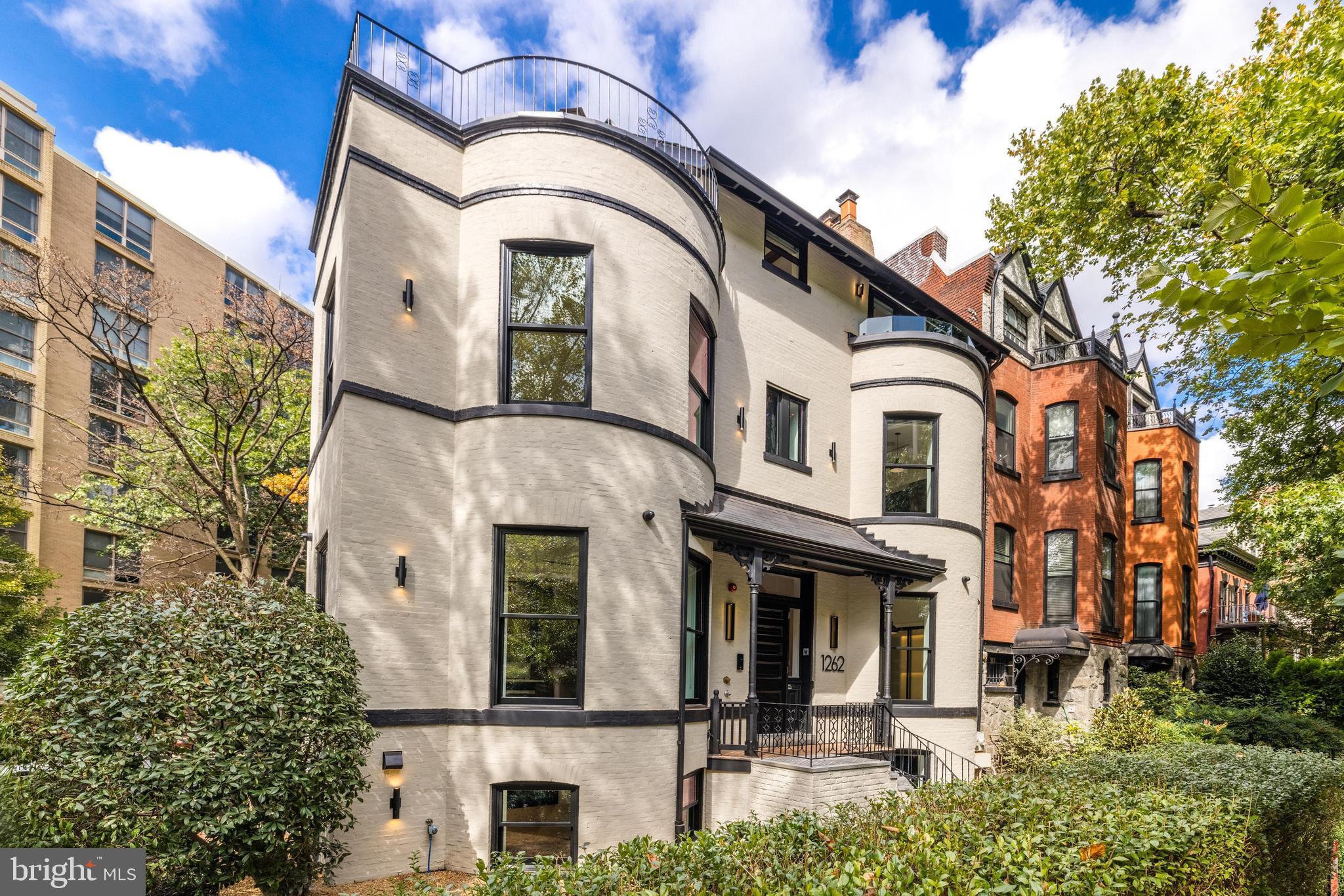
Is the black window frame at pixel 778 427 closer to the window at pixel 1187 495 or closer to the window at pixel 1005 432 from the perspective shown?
the window at pixel 1005 432

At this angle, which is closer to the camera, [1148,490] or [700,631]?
[700,631]

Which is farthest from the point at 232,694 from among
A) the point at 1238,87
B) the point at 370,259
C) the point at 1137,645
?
the point at 1137,645

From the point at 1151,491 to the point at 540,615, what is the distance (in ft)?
76.3

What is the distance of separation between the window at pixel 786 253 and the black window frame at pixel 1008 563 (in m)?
8.81

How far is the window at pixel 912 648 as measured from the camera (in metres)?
15.1

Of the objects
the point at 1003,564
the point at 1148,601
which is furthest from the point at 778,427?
the point at 1148,601

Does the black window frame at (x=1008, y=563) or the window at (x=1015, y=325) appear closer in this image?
the black window frame at (x=1008, y=563)

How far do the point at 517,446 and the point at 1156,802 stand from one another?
7344 millimetres

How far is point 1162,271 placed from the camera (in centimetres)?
289

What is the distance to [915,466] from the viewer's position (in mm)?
15875

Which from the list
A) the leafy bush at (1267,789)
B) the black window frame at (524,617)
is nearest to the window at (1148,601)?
the leafy bush at (1267,789)

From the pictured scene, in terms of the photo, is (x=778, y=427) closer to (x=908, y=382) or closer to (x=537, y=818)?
(x=908, y=382)

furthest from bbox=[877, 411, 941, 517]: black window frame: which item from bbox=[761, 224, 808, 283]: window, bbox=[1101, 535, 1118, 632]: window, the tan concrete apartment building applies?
the tan concrete apartment building

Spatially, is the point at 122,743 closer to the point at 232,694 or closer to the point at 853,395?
the point at 232,694
